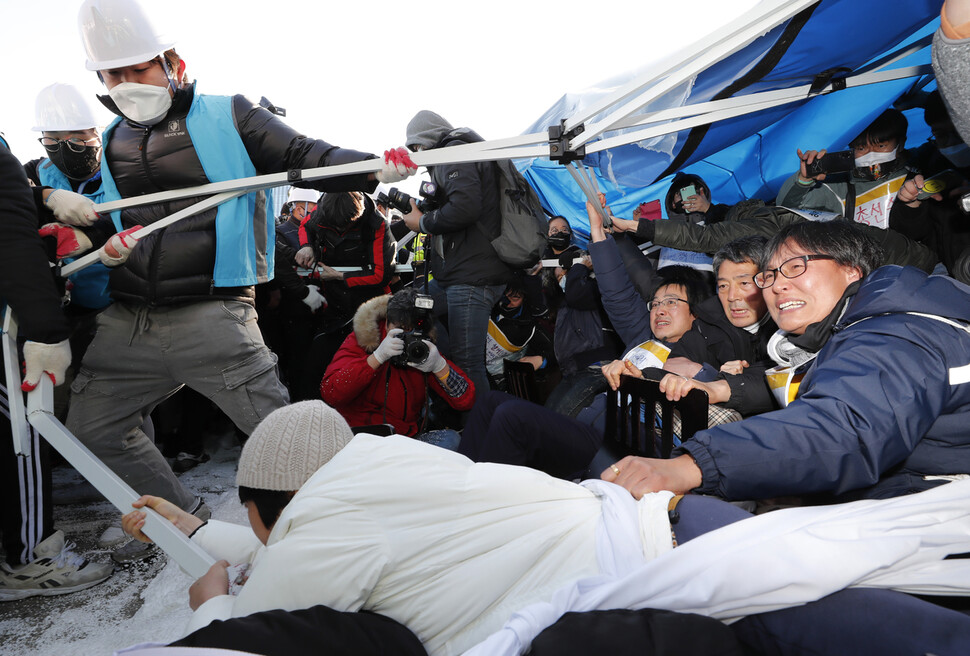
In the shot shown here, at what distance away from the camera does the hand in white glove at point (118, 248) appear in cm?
230

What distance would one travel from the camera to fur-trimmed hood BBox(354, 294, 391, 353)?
131 inches

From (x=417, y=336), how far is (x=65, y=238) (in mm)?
1613

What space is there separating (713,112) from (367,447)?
2.02m

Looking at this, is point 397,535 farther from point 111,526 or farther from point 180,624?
point 111,526

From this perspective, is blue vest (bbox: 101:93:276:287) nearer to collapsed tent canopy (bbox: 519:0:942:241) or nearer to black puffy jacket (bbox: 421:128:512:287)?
black puffy jacket (bbox: 421:128:512:287)

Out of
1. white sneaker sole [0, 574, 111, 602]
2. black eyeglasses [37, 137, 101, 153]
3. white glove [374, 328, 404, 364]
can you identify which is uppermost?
black eyeglasses [37, 137, 101, 153]

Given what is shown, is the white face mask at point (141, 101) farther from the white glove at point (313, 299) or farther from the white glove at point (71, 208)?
the white glove at point (313, 299)

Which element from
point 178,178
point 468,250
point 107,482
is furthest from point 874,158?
point 107,482

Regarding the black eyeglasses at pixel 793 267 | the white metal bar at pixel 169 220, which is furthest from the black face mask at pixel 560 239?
the black eyeglasses at pixel 793 267

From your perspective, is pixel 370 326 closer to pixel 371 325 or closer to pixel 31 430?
pixel 371 325

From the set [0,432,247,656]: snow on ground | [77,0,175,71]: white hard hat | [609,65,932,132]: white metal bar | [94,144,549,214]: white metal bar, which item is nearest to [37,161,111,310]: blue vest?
[94,144,549,214]: white metal bar

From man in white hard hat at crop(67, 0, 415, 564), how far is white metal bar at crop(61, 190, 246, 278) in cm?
3

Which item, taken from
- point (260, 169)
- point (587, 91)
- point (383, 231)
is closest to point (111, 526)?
point (260, 169)

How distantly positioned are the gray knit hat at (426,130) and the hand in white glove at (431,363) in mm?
1256
